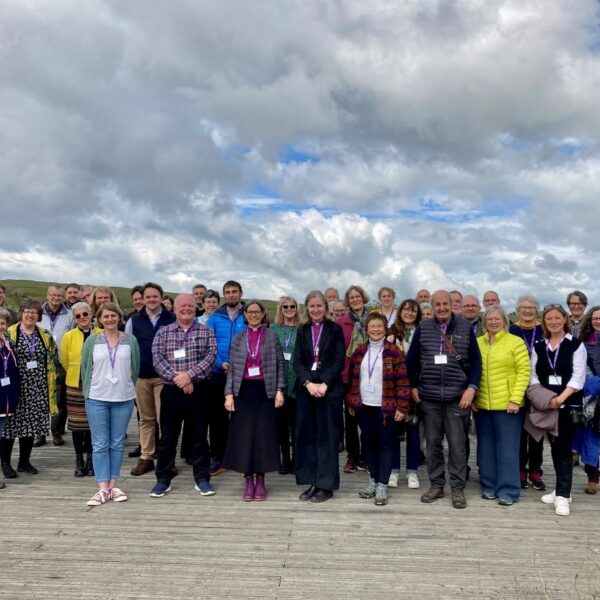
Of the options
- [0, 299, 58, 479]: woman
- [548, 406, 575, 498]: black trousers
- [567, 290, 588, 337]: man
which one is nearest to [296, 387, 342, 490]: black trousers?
[548, 406, 575, 498]: black trousers

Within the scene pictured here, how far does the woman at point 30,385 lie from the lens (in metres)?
6.09

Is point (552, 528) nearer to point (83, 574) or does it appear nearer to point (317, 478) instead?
point (317, 478)

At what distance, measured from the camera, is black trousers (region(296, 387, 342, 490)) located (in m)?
5.38

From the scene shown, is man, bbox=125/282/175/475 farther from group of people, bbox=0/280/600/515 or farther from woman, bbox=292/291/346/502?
woman, bbox=292/291/346/502

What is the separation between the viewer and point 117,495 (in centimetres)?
530

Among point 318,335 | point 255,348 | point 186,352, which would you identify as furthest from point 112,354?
point 318,335

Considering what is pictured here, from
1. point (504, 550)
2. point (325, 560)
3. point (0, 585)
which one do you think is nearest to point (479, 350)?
point (504, 550)

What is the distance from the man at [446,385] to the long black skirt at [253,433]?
151cm

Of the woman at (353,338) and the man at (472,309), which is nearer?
the woman at (353,338)

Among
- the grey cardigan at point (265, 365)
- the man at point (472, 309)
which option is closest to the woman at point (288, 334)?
the grey cardigan at point (265, 365)

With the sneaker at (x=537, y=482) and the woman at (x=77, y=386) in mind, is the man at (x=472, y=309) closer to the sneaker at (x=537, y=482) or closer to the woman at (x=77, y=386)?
the sneaker at (x=537, y=482)

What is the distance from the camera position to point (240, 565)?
3.89 metres

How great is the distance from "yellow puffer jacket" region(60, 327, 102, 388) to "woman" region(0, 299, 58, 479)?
0.77 ft

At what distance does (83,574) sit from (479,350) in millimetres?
3852
